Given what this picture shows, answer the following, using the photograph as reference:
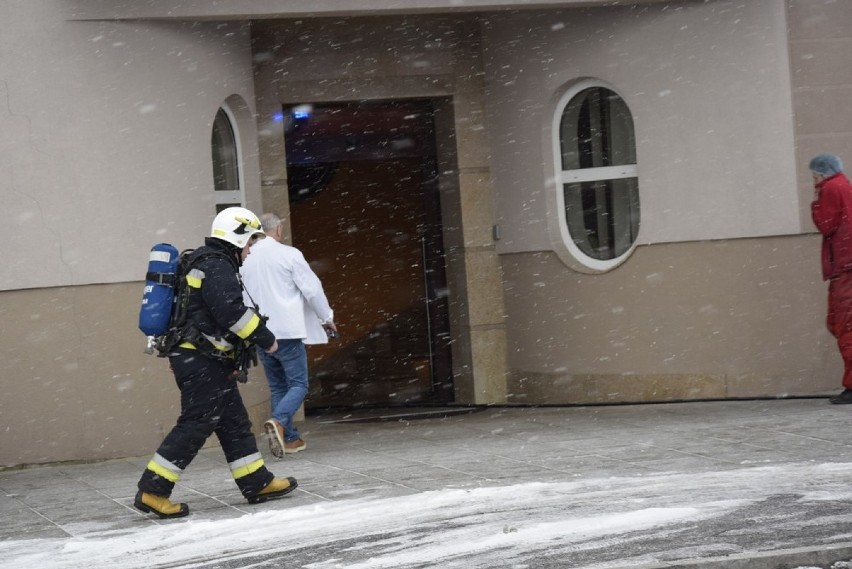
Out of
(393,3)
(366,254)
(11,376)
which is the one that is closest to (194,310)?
(11,376)

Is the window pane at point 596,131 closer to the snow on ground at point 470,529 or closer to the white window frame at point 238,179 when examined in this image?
the white window frame at point 238,179

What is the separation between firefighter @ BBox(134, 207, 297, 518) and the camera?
27.7ft

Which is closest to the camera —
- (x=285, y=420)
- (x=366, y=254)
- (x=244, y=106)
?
(x=285, y=420)

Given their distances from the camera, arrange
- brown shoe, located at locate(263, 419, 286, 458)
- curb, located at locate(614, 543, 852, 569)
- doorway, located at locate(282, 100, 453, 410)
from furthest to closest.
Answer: doorway, located at locate(282, 100, 453, 410) < brown shoe, located at locate(263, 419, 286, 458) < curb, located at locate(614, 543, 852, 569)

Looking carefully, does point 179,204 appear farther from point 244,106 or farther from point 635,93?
point 635,93

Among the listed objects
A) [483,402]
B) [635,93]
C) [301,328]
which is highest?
[635,93]

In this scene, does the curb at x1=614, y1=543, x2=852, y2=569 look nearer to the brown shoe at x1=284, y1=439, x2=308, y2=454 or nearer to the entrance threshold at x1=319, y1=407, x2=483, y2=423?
the brown shoe at x1=284, y1=439, x2=308, y2=454

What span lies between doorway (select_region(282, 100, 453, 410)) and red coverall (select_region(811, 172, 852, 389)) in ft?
17.7

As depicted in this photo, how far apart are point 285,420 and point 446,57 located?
5.02m

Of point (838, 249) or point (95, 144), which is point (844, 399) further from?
point (95, 144)

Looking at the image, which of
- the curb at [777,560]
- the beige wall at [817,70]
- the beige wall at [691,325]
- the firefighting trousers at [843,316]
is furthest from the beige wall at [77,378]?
the curb at [777,560]

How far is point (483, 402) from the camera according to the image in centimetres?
1453

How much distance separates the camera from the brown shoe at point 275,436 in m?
10.6

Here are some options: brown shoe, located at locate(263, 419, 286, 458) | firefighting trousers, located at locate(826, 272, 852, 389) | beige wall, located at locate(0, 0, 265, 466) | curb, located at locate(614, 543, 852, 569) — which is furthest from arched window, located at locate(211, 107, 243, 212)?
curb, located at locate(614, 543, 852, 569)
